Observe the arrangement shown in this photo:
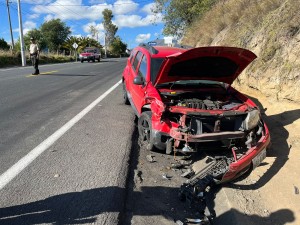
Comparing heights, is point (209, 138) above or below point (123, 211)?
above

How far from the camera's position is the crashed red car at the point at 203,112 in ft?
15.1

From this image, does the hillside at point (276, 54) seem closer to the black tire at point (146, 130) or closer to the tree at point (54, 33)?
the black tire at point (146, 130)

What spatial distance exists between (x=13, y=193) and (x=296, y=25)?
23.1 ft

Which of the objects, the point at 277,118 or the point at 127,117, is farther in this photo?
the point at 127,117

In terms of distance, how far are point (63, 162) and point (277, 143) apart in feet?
11.2

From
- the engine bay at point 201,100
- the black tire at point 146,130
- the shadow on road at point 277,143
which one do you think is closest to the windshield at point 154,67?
the engine bay at point 201,100

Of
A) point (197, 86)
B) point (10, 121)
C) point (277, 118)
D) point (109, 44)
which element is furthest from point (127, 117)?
point (109, 44)

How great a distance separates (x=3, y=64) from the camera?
32438 mm

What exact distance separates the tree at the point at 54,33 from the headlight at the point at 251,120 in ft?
243

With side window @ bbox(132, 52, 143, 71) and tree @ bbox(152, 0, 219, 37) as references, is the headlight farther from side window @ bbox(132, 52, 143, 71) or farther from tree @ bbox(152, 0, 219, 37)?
tree @ bbox(152, 0, 219, 37)

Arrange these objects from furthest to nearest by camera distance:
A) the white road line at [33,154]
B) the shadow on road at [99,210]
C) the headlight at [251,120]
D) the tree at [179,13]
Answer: the tree at [179,13] → the headlight at [251,120] → the white road line at [33,154] → the shadow on road at [99,210]

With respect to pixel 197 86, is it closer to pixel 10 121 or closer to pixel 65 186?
pixel 65 186

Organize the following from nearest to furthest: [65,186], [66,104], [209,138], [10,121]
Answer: [65,186] < [209,138] < [10,121] < [66,104]

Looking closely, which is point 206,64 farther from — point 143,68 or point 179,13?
point 179,13
